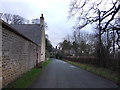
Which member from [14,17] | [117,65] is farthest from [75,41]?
[117,65]

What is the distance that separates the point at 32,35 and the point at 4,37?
4297cm

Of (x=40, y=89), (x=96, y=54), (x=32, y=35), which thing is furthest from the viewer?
(x=32, y=35)

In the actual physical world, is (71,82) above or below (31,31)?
below

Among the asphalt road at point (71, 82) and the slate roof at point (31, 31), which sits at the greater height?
the slate roof at point (31, 31)

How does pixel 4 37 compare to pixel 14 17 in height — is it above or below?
below

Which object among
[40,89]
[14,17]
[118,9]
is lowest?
[40,89]

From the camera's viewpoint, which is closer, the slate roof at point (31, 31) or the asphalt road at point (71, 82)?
the asphalt road at point (71, 82)

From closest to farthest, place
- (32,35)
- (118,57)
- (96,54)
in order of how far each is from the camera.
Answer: (118,57)
(96,54)
(32,35)

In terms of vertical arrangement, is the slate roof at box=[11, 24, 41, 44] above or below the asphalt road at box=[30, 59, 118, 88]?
above

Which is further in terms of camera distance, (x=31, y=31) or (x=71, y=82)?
(x=31, y=31)

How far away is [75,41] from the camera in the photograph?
8638 centimetres

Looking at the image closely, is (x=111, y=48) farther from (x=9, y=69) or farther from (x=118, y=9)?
(x=9, y=69)

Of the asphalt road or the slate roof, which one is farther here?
the slate roof

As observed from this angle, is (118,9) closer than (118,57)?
Yes
